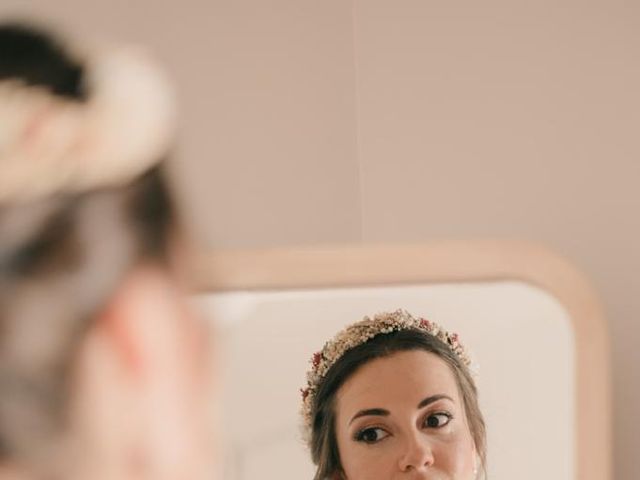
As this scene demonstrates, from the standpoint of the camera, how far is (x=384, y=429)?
965 mm

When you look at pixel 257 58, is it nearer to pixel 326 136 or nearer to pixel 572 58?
pixel 326 136

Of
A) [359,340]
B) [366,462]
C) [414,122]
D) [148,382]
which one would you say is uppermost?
[414,122]

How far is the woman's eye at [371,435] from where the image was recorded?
3.16 ft

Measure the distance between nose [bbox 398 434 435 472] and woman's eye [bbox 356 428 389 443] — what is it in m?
0.02

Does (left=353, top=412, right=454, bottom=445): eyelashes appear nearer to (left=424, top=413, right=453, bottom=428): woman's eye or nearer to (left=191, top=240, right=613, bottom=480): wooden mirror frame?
(left=424, top=413, right=453, bottom=428): woman's eye

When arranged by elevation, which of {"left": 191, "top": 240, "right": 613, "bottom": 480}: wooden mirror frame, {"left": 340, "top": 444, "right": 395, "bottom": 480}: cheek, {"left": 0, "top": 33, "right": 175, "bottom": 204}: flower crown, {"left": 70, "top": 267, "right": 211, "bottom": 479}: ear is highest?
{"left": 191, "top": 240, "right": 613, "bottom": 480}: wooden mirror frame

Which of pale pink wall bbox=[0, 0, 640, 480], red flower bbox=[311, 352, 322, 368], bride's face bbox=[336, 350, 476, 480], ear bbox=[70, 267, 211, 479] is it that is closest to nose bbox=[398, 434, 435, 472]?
bride's face bbox=[336, 350, 476, 480]

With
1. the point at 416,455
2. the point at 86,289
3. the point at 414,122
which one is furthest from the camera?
the point at 414,122

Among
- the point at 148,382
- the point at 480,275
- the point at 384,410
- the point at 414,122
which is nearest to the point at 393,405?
the point at 384,410

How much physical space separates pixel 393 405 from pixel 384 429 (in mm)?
25

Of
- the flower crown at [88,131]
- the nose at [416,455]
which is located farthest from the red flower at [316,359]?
the flower crown at [88,131]

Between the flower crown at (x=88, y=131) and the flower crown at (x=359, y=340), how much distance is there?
2.39ft

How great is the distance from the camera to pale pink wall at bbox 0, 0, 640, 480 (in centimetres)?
113

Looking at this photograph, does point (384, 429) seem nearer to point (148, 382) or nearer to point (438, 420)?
point (438, 420)
